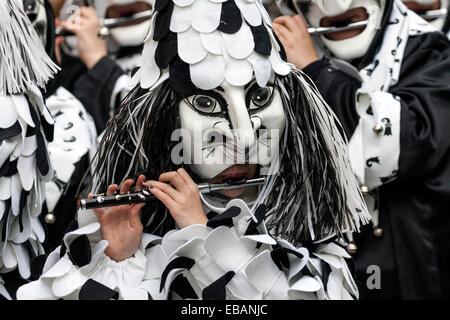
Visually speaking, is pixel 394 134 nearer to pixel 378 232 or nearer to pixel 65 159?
pixel 378 232

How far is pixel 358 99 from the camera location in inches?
136

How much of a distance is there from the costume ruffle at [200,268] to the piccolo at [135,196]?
0.07 m

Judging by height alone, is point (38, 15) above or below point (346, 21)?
above

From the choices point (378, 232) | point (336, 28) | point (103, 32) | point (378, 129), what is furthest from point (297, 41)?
point (103, 32)

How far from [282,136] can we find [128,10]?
1.68 metres

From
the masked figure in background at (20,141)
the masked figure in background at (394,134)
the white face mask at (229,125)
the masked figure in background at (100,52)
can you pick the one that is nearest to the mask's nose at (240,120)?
the white face mask at (229,125)

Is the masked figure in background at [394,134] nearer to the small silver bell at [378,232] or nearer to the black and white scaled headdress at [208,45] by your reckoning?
the small silver bell at [378,232]

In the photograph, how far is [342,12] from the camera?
3557 mm

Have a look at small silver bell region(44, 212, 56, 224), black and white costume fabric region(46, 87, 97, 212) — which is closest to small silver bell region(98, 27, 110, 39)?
black and white costume fabric region(46, 87, 97, 212)

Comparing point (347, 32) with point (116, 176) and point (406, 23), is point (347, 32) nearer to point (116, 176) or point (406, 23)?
point (406, 23)

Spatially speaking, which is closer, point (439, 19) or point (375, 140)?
point (375, 140)

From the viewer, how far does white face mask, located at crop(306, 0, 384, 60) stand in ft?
11.6

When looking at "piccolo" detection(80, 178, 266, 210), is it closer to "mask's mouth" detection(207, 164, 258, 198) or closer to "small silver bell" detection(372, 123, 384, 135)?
"mask's mouth" detection(207, 164, 258, 198)
